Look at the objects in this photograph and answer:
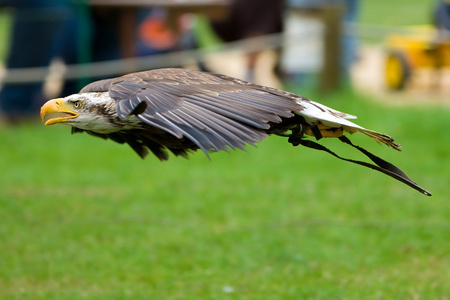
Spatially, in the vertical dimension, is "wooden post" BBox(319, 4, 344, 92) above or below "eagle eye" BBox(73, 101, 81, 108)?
below

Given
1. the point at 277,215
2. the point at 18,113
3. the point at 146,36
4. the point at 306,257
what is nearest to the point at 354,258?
the point at 306,257

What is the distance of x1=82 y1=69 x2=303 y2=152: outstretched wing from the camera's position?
3.07 m

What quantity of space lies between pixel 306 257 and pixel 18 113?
14.7 feet

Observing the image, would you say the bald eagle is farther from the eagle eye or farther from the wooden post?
the wooden post

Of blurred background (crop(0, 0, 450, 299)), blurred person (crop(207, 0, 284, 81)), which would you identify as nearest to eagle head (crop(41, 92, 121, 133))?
blurred background (crop(0, 0, 450, 299))

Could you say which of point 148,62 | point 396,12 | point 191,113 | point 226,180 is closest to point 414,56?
point 148,62

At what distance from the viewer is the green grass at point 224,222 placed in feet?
15.4

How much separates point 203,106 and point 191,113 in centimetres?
7

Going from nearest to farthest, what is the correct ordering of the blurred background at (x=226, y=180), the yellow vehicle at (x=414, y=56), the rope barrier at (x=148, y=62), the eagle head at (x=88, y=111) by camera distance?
the eagle head at (x=88, y=111) → the blurred background at (x=226, y=180) → the rope barrier at (x=148, y=62) → the yellow vehicle at (x=414, y=56)

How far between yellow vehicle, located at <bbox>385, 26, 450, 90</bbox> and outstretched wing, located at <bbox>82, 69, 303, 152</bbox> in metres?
6.44

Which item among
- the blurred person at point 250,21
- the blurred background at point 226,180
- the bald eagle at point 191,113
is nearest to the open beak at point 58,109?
the bald eagle at point 191,113

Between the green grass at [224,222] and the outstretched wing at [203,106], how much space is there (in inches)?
57.1

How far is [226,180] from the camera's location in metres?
6.86

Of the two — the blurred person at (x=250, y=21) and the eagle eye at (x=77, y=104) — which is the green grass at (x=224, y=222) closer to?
the eagle eye at (x=77, y=104)
